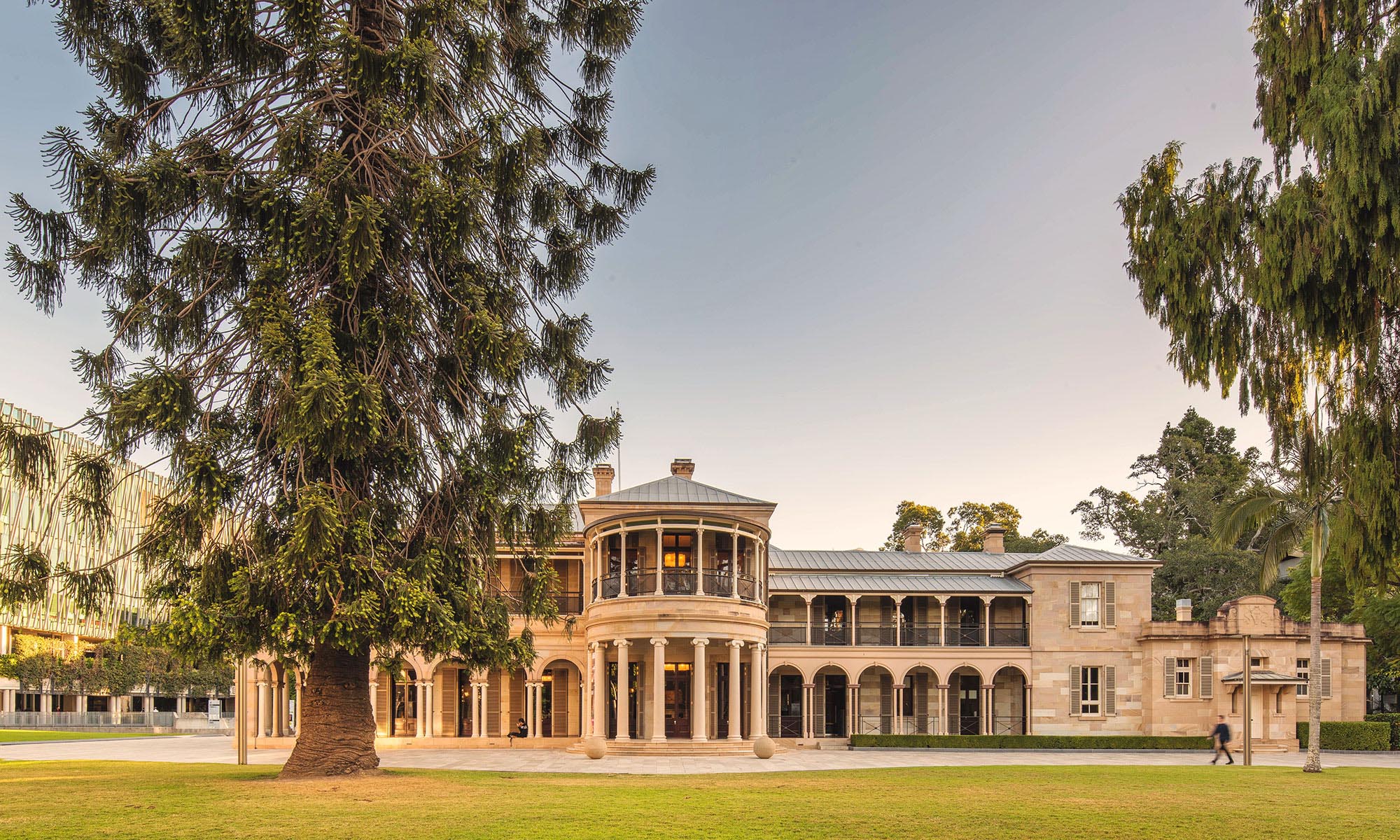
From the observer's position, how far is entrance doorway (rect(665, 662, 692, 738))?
4034 cm

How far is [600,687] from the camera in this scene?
118 feet

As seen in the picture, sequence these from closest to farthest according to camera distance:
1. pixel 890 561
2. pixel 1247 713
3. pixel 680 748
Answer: pixel 1247 713 → pixel 680 748 → pixel 890 561

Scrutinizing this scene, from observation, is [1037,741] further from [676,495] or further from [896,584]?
[676,495]

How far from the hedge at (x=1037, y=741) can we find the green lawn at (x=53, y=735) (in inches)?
1382

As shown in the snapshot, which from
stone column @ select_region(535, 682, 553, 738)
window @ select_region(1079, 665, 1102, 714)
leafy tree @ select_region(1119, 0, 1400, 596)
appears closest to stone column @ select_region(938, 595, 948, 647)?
window @ select_region(1079, 665, 1102, 714)

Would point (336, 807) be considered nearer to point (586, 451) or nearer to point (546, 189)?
point (586, 451)

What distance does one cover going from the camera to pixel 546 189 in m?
22.3

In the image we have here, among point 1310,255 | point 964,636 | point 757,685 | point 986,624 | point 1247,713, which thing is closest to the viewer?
point 1310,255

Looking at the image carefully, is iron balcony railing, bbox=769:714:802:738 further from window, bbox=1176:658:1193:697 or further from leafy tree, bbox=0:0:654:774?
leafy tree, bbox=0:0:654:774

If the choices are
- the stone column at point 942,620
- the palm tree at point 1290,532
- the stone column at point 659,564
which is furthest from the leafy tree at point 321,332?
the stone column at point 942,620

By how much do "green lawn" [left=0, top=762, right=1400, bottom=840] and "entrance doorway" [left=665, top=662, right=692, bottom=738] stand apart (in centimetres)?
1605

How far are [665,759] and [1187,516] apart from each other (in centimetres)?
5457

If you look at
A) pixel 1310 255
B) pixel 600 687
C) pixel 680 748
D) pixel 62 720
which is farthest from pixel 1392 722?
pixel 62 720

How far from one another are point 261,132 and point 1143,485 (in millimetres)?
71881
